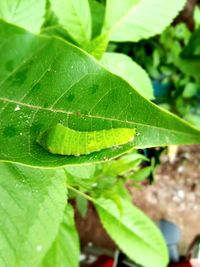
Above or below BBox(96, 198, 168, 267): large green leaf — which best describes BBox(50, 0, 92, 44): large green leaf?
above

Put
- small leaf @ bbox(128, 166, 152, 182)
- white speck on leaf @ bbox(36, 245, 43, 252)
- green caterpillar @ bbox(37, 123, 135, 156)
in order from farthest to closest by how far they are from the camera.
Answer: small leaf @ bbox(128, 166, 152, 182)
white speck on leaf @ bbox(36, 245, 43, 252)
green caterpillar @ bbox(37, 123, 135, 156)

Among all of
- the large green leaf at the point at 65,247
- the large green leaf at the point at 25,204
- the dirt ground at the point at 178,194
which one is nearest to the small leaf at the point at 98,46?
the large green leaf at the point at 25,204

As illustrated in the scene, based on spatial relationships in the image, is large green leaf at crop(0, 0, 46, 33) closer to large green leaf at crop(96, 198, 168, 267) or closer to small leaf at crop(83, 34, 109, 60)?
small leaf at crop(83, 34, 109, 60)

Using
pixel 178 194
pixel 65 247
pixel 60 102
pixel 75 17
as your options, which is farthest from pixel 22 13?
pixel 178 194

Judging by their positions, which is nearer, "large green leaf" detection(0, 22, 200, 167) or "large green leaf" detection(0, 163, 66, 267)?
"large green leaf" detection(0, 22, 200, 167)

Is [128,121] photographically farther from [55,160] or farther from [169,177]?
[169,177]

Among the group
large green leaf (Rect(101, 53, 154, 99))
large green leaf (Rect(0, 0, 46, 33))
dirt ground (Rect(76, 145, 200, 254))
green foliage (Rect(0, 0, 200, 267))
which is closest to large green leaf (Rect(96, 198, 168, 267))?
green foliage (Rect(0, 0, 200, 267))

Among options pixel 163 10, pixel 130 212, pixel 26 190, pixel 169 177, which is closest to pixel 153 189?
pixel 169 177
